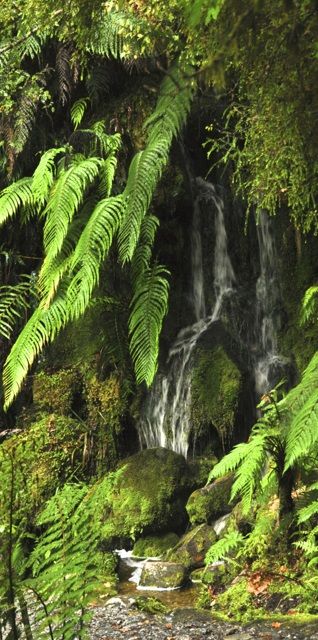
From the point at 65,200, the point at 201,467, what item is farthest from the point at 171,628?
the point at 65,200

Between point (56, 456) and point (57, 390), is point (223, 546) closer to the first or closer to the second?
point (56, 456)

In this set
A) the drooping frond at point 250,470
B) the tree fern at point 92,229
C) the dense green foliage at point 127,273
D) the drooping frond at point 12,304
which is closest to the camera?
the dense green foliage at point 127,273

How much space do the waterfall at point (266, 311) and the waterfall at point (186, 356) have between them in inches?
14.8

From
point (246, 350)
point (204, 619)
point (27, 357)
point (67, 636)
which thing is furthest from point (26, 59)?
point (67, 636)

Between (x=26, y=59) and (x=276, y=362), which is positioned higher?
(x=26, y=59)

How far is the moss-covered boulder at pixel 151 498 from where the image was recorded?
563 centimetres

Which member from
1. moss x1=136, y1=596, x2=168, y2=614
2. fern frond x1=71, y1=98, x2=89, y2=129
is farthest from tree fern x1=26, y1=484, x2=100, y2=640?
fern frond x1=71, y1=98, x2=89, y2=129

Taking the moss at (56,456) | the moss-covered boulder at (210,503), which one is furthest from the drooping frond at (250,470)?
the moss at (56,456)

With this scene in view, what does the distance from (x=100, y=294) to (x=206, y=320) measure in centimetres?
107

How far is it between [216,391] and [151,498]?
3.66ft

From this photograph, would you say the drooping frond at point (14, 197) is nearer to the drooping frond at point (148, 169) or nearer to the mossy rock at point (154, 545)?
the drooping frond at point (148, 169)

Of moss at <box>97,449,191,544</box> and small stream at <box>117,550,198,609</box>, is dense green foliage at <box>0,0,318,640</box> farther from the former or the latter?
small stream at <box>117,550,198,609</box>

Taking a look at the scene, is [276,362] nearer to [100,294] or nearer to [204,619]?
[100,294]

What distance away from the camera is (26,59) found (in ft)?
24.6
